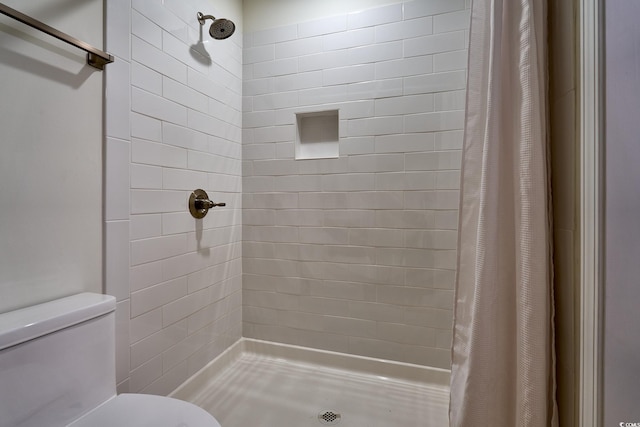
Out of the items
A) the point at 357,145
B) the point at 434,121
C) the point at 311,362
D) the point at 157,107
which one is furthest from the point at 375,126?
the point at 311,362

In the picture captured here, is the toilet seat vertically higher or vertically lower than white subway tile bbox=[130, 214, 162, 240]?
Result: lower

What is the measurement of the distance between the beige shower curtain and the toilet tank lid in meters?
1.22

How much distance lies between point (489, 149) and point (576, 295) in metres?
0.47

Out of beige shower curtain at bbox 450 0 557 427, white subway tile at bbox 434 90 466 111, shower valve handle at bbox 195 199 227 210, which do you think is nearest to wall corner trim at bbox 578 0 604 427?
beige shower curtain at bbox 450 0 557 427

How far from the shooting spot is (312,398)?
1.66 meters

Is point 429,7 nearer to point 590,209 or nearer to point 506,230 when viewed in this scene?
point 506,230

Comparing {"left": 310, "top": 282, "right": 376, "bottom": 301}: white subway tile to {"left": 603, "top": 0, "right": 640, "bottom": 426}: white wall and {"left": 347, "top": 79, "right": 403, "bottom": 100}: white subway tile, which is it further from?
{"left": 603, "top": 0, "right": 640, "bottom": 426}: white wall

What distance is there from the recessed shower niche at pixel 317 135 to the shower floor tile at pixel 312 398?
4.44 ft

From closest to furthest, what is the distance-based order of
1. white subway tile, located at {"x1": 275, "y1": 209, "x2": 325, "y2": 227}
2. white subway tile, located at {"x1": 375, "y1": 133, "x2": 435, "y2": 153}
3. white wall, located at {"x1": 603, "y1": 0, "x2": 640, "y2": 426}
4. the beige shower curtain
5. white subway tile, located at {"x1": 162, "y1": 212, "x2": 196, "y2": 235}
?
white wall, located at {"x1": 603, "y1": 0, "x2": 640, "y2": 426}, the beige shower curtain, white subway tile, located at {"x1": 162, "y1": 212, "x2": 196, "y2": 235}, white subway tile, located at {"x1": 375, "y1": 133, "x2": 435, "y2": 153}, white subway tile, located at {"x1": 275, "y1": 209, "x2": 325, "y2": 227}

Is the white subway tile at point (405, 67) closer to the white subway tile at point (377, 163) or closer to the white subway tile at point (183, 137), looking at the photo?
the white subway tile at point (377, 163)

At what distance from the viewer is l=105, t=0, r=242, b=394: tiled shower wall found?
1.21 m

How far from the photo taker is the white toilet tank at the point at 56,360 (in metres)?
0.76

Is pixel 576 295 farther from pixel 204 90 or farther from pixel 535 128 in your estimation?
pixel 204 90

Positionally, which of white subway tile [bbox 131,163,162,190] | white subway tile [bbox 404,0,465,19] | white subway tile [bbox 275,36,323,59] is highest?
white subway tile [bbox 404,0,465,19]
